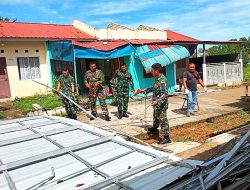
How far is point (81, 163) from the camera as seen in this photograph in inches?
91.8

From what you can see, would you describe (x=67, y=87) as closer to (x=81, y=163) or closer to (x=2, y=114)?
(x=2, y=114)

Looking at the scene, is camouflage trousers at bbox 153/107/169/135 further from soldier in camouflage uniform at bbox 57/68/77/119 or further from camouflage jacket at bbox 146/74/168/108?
soldier in camouflage uniform at bbox 57/68/77/119

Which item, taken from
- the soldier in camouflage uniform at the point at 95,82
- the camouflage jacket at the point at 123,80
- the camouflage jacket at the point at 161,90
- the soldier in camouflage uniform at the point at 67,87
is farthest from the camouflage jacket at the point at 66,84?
the camouflage jacket at the point at 161,90

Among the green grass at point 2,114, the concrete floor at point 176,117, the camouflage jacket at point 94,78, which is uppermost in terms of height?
the camouflage jacket at point 94,78

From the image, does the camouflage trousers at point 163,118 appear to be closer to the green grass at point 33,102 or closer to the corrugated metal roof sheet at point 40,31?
the green grass at point 33,102

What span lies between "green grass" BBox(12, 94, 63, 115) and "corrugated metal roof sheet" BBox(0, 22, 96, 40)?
3005 millimetres

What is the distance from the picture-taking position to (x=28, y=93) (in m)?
13.5

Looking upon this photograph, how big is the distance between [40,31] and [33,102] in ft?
16.3

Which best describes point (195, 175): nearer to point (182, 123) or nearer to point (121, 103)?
point (182, 123)

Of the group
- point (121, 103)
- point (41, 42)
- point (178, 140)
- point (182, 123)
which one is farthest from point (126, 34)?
point (178, 140)

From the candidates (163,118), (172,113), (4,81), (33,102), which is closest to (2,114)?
(33,102)

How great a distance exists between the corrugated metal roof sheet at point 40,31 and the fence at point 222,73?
6.97 meters

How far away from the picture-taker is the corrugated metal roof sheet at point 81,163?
6.67 ft

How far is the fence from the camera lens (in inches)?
609
